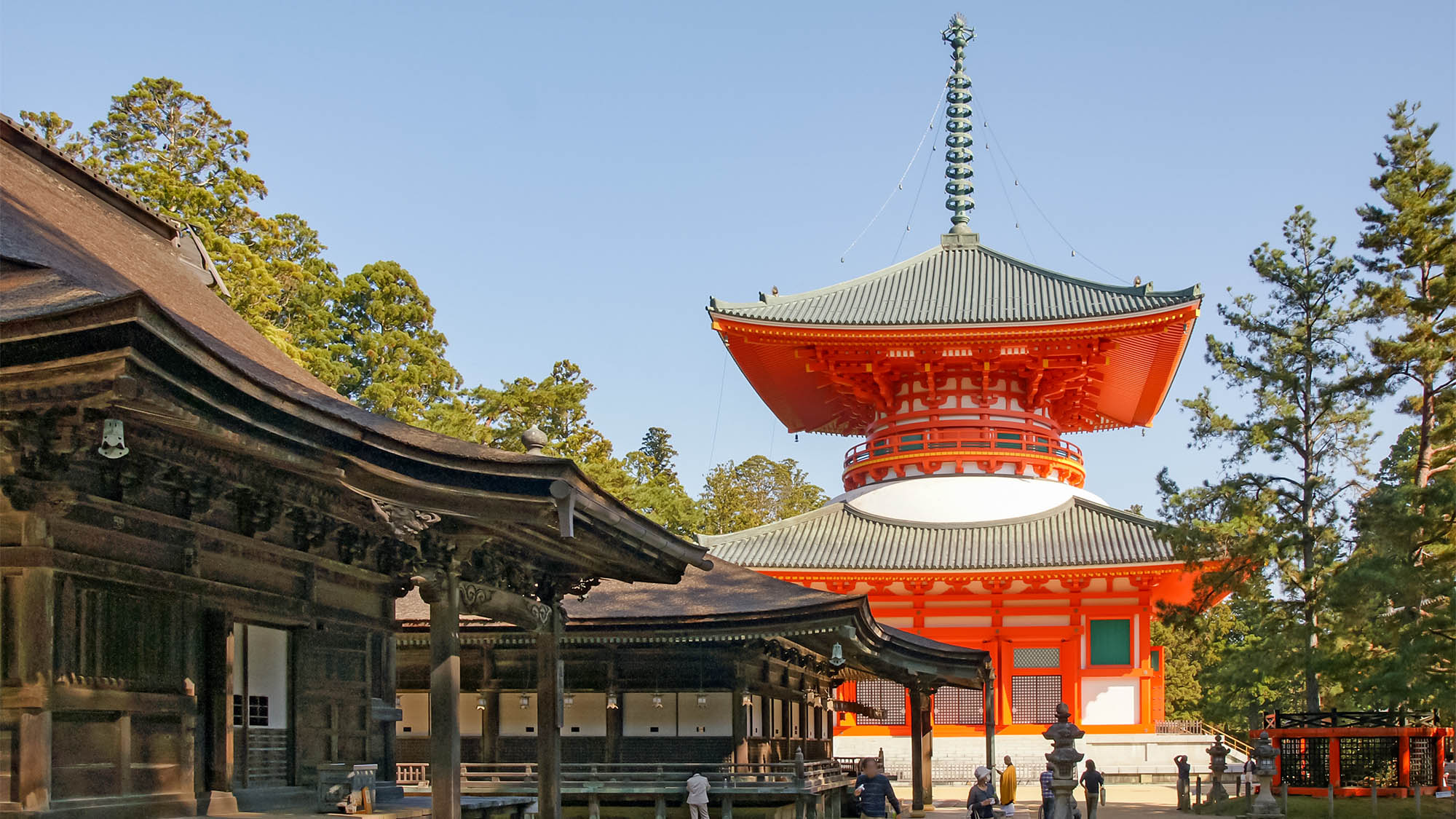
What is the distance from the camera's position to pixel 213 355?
8250 mm

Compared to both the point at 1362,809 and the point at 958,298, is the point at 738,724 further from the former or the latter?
the point at 958,298

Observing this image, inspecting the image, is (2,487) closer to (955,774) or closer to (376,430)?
(376,430)

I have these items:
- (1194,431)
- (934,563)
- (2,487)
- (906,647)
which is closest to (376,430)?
(2,487)

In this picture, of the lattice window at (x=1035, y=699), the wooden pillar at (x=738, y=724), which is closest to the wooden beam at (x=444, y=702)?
the wooden pillar at (x=738, y=724)

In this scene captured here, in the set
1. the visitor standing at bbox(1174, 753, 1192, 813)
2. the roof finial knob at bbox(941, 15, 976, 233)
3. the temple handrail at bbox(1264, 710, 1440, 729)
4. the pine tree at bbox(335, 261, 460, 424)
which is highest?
the roof finial knob at bbox(941, 15, 976, 233)

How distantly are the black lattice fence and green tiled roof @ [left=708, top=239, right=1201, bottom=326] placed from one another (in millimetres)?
14128

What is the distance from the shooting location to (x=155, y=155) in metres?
38.9

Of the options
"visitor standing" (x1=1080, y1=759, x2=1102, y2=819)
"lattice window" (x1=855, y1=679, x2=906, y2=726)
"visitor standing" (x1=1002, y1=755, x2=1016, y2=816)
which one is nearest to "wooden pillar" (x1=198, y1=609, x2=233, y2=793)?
"visitor standing" (x1=1002, y1=755, x2=1016, y2=816)

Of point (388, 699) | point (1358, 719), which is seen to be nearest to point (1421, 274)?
point (1358, 719)

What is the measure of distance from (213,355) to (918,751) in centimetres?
Result: 2198

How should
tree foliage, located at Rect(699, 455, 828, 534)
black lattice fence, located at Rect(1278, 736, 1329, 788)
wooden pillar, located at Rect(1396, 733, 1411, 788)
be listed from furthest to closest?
tree foliage, located at Rect(699, 455, 828, 534) → black lattice fence, located at Rect(1278, 736, 1329, 788) → wooden pillar, located at Rect(1396, 733, 1411, 788)

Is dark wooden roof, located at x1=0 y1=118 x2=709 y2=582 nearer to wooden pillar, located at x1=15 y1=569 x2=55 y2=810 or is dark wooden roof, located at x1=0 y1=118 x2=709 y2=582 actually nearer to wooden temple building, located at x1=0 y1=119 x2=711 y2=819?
wooden temple building, located at x1=0 y1=119 x2=711 y2=819

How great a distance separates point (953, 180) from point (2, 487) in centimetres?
4233

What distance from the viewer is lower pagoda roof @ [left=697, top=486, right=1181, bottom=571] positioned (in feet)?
120
